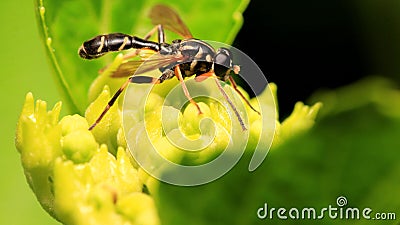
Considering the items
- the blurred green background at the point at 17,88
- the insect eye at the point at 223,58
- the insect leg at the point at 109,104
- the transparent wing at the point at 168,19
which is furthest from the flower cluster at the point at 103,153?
the blurred green background at the point at 17,88

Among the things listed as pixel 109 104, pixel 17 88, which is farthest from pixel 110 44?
pixel 17 88

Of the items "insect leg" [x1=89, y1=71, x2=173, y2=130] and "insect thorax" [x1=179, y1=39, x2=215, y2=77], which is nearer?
"insect leg" [x1=89, y1=71, x2=173, y2=130]

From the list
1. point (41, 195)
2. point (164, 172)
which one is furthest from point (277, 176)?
point (41, 195)

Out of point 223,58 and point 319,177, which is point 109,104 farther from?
point 319,177

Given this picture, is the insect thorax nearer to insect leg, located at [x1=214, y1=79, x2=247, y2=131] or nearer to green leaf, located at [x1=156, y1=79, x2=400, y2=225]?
insect leg, located at [x1=214, y1=79, x2=247, y2=131]

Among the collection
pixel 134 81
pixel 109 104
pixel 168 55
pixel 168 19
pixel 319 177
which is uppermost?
pixel 168 19

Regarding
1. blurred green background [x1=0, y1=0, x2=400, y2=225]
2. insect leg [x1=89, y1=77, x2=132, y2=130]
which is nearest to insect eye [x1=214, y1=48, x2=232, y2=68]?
insect leg [x1=89, y1=77, x2=132, y2=130]

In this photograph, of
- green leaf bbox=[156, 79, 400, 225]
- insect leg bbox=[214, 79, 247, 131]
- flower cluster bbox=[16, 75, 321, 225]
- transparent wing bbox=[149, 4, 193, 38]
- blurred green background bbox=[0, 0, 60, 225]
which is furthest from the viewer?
blurred green background bbox=[0, 0, 60, 225]
